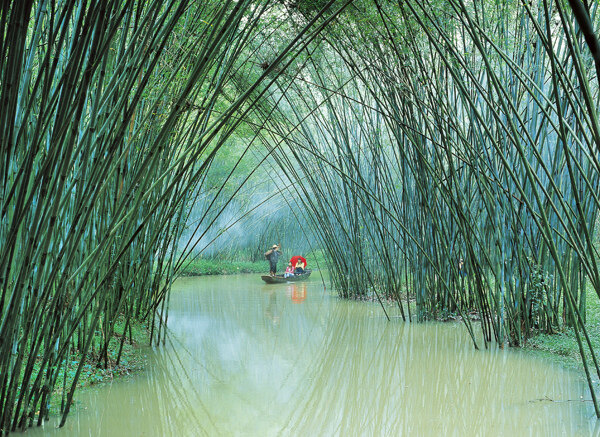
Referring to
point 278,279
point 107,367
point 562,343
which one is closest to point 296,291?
point 278,279

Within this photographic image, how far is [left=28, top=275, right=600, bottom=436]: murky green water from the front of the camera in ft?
7.90

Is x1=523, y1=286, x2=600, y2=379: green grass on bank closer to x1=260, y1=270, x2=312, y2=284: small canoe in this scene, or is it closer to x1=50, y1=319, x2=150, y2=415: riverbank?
x1=50, y1=319, x2=150, y2=415: riverbank

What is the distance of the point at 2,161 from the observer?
169 centimetres

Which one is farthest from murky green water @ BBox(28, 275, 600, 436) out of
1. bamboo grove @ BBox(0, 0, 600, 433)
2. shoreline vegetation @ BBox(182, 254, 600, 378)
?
bamboo grove @ BBox(0, 0, 600, 433)

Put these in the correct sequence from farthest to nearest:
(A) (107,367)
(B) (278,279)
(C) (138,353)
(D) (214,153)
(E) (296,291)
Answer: (B) (278,279)
(E) (296,291)
(C) (138,353)
(A) (107,367)
(D) (214,153)

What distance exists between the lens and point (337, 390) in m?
3.00

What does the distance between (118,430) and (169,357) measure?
1423mm

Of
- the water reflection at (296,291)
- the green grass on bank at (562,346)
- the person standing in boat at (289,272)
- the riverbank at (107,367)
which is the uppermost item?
the person standing in boat at (289,272)

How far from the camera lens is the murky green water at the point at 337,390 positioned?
2.41 m

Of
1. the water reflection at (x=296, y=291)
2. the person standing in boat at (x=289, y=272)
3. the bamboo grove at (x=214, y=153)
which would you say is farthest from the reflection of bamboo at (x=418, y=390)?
the person standing in boat at (x=289, y=272)

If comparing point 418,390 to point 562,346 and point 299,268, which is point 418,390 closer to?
point 562,346

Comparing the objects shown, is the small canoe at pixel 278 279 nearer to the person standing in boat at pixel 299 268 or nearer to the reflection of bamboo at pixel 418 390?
the person standing in boat at pixel 299 268

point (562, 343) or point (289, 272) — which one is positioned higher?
point (289, 272)

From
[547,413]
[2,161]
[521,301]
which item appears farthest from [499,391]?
[2,161]
